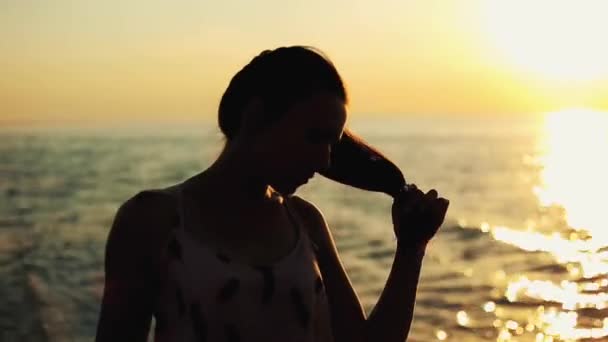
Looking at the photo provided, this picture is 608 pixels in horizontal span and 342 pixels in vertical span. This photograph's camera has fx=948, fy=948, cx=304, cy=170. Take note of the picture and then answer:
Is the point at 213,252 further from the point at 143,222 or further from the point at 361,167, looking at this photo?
the point at 361,167

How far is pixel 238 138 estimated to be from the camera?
2.17m

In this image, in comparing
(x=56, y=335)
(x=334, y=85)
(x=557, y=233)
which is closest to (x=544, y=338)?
(x=56, y=335)

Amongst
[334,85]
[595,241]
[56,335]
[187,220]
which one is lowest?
[56,335]

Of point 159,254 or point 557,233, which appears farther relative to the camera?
point 557,233

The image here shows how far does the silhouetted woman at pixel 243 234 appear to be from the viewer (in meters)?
2.02

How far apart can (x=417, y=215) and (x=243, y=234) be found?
46 cm

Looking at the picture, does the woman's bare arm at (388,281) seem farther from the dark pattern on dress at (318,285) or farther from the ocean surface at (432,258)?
the ocean surface at (432,258)

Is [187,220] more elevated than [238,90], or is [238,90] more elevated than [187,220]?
[238,90]

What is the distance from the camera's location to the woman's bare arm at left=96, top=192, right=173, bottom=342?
2.01 meters

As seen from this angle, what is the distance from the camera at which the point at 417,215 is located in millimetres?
2342

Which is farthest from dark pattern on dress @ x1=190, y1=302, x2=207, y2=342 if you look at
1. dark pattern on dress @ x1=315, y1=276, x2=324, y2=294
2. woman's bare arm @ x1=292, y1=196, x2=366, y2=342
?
woman's bare arm @ x1=292, y1=196, x2=366, y2=342

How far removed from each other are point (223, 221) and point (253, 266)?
0.13m

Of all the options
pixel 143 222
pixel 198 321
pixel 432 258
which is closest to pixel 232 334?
pixel 198 321

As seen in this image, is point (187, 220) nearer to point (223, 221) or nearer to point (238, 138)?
point (223, 221)
